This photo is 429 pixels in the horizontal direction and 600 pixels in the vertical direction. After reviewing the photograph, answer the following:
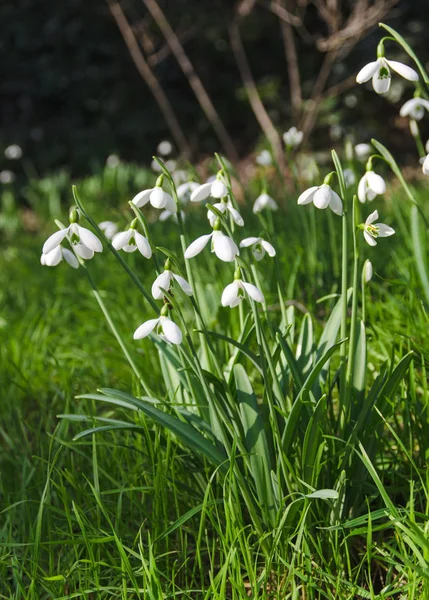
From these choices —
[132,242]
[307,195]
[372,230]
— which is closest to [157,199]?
[132,242]

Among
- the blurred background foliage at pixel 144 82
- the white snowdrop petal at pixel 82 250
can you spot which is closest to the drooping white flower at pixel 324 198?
the white snowdrop petal at pixel 82 250

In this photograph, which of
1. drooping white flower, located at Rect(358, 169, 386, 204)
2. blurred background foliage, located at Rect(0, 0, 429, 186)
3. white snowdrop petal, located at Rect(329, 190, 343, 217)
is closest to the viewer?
white snowdrop petal, located at Rect(329, 190, 343, 217)

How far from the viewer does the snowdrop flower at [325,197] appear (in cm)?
135

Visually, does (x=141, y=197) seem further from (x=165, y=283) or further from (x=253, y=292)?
(x=253, y=292)

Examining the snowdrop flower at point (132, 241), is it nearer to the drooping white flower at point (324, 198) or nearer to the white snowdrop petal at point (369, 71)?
the drooping white flower at point (324, 198)

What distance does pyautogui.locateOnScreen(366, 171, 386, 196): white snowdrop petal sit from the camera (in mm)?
1478

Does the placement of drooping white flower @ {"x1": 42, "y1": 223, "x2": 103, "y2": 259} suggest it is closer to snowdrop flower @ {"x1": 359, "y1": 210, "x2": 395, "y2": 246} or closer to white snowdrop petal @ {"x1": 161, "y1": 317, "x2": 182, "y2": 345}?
white snowdrop petal @ {"x1": 161, "y1": 317, "x2": 182, "y2": 345}

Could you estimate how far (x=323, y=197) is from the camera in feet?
4.45

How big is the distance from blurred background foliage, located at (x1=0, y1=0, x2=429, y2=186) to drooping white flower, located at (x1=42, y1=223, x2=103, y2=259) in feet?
20.3

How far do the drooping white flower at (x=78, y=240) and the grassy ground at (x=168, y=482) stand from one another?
0.45 meters

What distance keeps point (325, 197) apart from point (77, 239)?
0.51 meters

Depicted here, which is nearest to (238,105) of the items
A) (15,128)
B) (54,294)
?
(15,128)

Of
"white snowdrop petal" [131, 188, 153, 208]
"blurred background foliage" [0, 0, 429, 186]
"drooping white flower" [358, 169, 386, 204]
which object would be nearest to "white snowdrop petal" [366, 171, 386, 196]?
"drooping white flower" [358, 169, 386, 204]

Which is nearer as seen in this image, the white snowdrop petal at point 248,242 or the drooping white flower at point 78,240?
the drooping white flower at point 78,240
